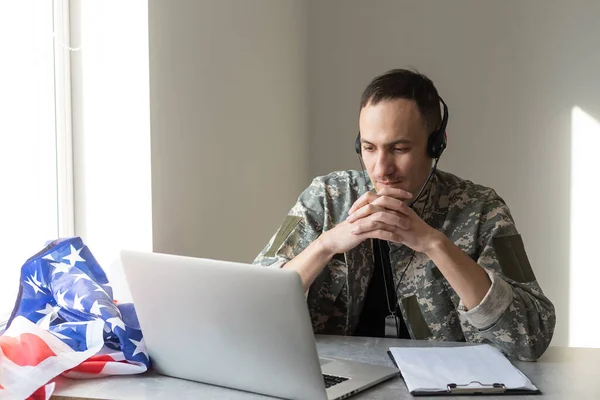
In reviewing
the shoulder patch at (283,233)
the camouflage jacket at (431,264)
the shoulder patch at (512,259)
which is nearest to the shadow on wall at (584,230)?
the camouflage jacket at (431,264)

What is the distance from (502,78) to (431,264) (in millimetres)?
1706

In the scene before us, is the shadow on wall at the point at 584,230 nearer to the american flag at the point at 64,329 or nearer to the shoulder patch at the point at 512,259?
the shoulder patch at the point at 512,259

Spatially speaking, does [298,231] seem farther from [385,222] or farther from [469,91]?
[469,91]

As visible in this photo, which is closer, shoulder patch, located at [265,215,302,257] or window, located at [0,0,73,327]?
window, located at [0,0,73,327]

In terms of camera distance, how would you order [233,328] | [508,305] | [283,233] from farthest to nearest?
[283,233] < [508,305] < [233,328]

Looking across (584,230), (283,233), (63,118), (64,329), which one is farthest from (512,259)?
(584,230)

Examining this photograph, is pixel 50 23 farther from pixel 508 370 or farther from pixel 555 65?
pixel 555 65

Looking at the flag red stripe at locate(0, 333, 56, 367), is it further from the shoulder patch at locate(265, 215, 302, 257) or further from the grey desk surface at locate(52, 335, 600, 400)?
the shoulder patch at locate(265, 215, 302, 257)

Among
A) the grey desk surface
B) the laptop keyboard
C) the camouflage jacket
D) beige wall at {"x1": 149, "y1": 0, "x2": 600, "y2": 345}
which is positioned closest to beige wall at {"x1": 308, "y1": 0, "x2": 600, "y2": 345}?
beige wall at {"x1": 149, "y1": 0, "x2": 600, "y2": 345}

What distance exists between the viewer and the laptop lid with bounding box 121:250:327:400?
1141mm

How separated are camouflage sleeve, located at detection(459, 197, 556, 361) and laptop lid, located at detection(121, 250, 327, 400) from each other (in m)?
0.49

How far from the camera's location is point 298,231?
1869 millimetres

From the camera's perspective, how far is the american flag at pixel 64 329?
1.26 m

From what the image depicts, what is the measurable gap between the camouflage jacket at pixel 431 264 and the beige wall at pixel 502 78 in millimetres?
1434
